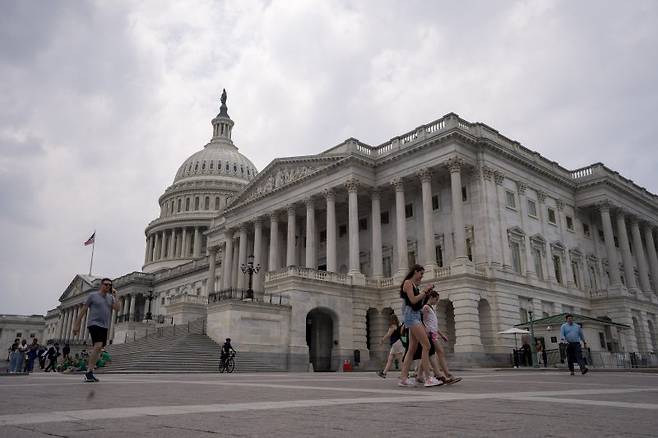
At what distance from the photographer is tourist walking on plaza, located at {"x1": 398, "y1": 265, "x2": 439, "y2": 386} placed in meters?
10.9

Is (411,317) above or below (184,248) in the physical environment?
below

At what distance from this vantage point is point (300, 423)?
5117 millimetres

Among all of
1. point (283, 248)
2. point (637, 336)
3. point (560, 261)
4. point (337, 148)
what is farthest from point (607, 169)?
point (283, 248)

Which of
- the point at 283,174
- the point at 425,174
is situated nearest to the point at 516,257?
the point at 425,174

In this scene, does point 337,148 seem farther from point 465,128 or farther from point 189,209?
point 189,209

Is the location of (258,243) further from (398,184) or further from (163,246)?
(163,246)

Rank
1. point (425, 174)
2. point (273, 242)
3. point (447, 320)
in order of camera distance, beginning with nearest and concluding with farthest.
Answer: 1. point (447, 320)
2. point (425, 174)
3. point (273, 242)

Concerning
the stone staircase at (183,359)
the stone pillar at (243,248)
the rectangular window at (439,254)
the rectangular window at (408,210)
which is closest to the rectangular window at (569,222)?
the rectangular window at (439,254)

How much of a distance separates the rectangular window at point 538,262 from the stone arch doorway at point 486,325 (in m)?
8.25

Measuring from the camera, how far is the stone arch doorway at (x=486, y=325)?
126 ft

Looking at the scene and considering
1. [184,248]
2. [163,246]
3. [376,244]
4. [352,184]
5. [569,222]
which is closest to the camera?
[376,244]

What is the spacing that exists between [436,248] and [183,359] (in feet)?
75.6

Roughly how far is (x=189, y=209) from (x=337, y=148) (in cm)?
7041

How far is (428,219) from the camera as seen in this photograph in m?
42.1
